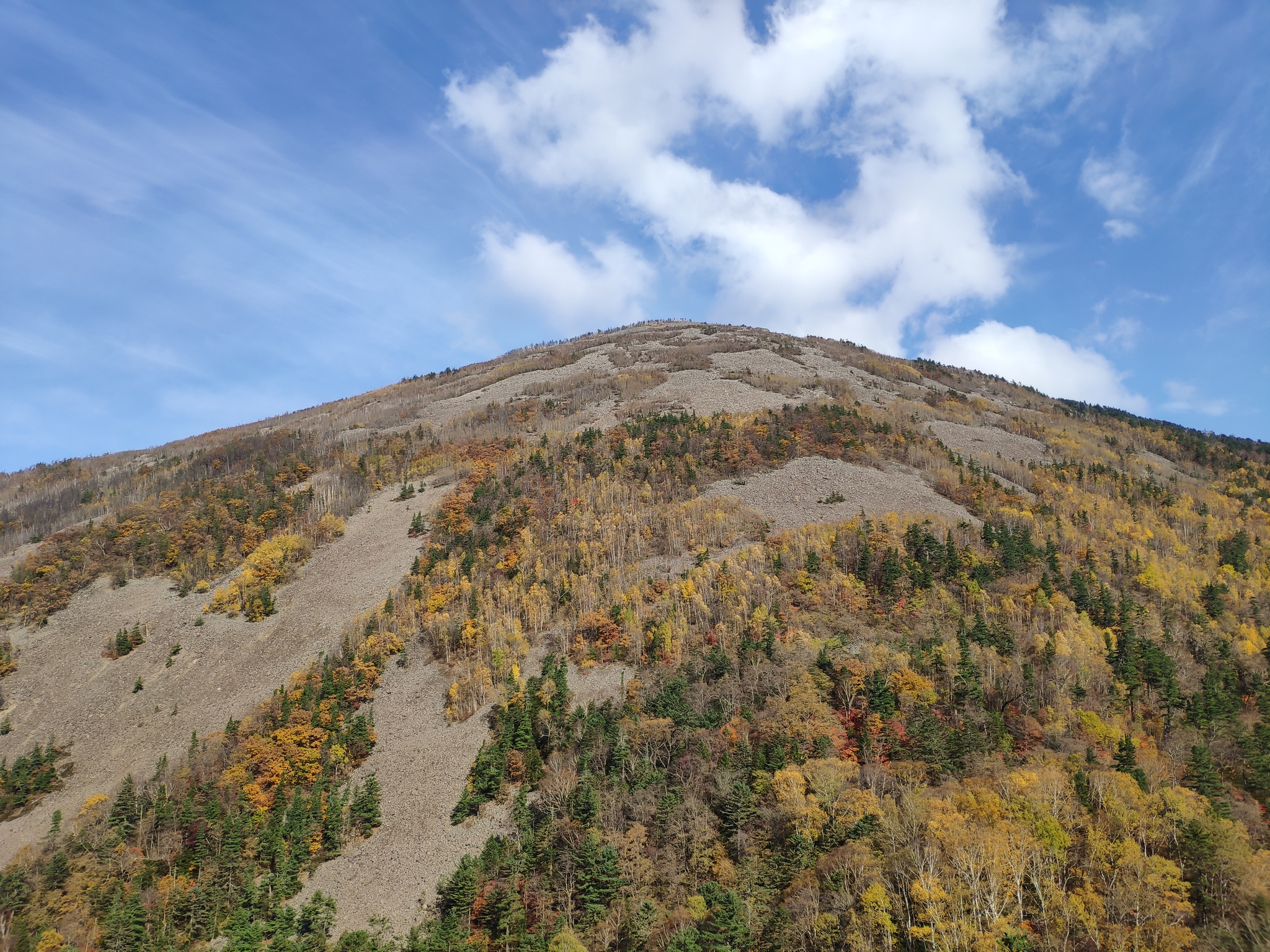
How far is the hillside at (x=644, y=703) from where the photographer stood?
56.6 m

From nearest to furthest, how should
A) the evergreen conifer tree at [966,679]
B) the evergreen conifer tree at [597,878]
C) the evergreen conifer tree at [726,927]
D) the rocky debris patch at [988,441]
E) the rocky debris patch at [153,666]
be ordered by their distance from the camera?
the evergreen conifer tree at [726,927]
the evergreen conifer tree at [597,878]
the evergreen conifer tree at [966,679]
the rocky debris patch at [153,666]
the rocky debris patch at [988,441]

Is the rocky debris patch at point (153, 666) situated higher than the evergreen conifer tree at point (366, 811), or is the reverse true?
the rocky debris patch at point (153, 666)

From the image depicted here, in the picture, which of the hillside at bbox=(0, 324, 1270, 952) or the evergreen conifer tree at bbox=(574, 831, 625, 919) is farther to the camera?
the evergreen conifer tree at bbox=(574, 831, 625, 919)

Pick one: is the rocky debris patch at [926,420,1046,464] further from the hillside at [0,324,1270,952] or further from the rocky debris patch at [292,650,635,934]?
the rocky debris patch at [292,650,635,934]

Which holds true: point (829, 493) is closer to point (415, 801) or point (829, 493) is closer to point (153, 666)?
point (415, 801)

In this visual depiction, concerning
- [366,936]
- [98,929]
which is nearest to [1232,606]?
[366,936]

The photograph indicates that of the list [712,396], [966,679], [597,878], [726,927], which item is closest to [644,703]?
[597,878]

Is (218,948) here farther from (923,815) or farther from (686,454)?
(686,454)

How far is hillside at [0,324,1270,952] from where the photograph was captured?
56562 millimetres

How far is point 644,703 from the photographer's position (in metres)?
82.1

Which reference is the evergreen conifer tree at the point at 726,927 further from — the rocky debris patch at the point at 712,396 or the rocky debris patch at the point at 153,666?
the rocky debris patch at the point at 712,396

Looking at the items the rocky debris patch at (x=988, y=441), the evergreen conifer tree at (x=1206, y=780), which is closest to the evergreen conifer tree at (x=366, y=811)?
the evergreen conifer tree at (x=1206, y=780)

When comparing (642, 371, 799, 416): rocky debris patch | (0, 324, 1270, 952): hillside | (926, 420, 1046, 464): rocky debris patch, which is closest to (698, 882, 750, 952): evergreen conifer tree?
(0, 324, 1270, 952): hillside

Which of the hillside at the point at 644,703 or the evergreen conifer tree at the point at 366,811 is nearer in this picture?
the hillside at the point at 644,703
